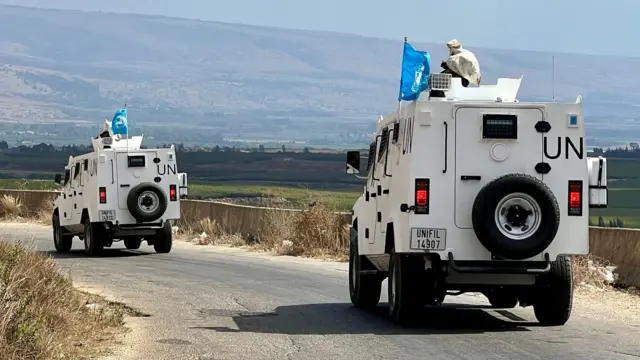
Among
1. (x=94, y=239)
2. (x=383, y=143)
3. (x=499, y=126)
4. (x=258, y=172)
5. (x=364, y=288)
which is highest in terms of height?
(x=258, y=172)

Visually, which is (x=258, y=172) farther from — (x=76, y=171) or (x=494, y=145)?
(x=494, y=145)

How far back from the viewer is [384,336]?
14.8 m

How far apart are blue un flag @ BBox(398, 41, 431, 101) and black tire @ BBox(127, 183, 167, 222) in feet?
42.9

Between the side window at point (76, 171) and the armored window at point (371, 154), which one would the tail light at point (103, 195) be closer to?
the side window at point (76, 171)

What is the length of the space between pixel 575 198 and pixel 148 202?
49.2 feet

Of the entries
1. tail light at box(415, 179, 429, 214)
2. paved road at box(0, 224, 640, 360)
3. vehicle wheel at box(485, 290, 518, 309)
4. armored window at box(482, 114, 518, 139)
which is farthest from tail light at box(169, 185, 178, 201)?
armored window at box(482, 114, 518, 139)

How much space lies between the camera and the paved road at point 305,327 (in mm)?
13594

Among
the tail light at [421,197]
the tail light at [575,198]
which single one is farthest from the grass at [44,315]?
the tail light at [575,198]

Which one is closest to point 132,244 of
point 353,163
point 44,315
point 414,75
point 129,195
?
point 129,195

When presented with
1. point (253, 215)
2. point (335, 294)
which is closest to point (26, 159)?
point (253, 215)

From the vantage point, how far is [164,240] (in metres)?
29.4

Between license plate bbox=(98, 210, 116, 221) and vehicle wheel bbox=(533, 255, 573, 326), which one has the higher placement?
license plate bbox=(98, 210, 116, 221)

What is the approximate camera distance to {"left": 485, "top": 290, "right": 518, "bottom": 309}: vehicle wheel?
627 inches

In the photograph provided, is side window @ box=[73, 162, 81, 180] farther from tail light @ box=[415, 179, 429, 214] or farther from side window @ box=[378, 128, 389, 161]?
tail light @ box=[415, 179, 429, 214]
